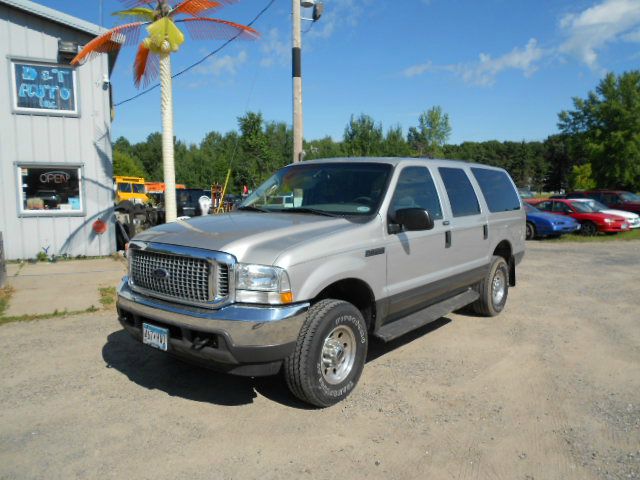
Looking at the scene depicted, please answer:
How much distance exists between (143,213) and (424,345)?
10.3m

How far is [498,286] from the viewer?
6.72 metres

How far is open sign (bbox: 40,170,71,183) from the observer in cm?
1098

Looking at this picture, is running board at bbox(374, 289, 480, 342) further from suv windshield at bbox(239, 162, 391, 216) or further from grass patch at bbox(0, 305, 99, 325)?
grass patch at bbox(0, 305, 99, 325)

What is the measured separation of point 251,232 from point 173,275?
670 millimetres

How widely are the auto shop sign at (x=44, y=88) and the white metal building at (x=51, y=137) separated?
0.02 meters

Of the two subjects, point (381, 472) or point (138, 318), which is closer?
point (381, 472)

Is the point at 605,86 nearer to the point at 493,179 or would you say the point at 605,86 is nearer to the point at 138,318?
the point at 493,179

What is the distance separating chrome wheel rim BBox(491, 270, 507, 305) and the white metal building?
891 centimetres

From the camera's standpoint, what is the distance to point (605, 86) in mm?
33625

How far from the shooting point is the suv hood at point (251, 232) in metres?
3.41

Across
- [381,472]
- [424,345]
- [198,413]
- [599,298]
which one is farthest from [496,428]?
[599,298]

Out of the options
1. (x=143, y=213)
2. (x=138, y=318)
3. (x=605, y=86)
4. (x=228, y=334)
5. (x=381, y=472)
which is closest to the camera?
(x=381, y=472)

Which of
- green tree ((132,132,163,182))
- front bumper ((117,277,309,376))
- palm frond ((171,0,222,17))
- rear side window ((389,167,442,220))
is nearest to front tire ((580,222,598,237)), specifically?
palm frond ((171,0,222,17))

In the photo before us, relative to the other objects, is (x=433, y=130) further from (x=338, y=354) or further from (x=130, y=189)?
(x=338, y=354)
